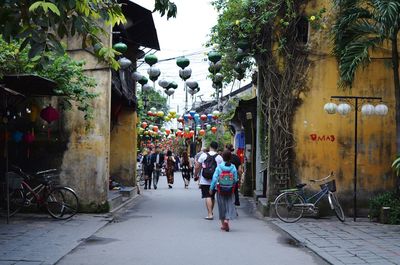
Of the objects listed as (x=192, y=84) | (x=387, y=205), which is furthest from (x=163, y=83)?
(x=387, y=205)

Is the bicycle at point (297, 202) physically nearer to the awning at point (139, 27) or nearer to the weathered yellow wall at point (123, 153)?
the awning at point (139, 27)

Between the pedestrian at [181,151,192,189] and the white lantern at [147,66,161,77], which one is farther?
the pedestrian at [181,151,192,189]

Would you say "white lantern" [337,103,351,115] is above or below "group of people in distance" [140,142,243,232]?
above

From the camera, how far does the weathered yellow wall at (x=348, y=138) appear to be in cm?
1323

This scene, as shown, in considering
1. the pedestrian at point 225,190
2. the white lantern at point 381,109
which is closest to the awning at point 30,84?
the pedestrian at point 225,190

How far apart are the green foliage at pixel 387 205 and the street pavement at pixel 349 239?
0.29 meters

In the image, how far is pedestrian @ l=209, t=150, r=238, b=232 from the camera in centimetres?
1130

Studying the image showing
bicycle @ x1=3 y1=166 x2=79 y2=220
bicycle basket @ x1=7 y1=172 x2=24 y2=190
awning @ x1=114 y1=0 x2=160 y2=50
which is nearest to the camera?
bicycle basket @ x1=7 y1=172 x2=24 y2=190

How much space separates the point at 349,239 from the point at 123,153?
11618 mm

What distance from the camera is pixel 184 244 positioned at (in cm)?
945

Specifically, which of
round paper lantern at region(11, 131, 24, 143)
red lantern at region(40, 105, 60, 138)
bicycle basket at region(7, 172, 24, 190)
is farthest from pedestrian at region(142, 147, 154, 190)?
bicycle basket at region(7, 172, 24, 190)

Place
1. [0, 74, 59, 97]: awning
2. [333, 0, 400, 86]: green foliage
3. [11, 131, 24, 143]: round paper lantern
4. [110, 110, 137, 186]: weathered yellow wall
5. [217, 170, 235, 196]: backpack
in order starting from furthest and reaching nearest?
[110, 110, 137, 186]: weathered yellow wall < [11, 131, 24, 143]: round paper lantern < [333, 0, 400, 86]: green foliage < [217, 170, 235, 196]: backpack < [0, 74, 59, 97]: awning

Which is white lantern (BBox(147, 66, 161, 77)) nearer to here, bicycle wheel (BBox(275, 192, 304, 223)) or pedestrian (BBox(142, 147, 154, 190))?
bicycle wheel (BBox(275, 192, 304, 223))

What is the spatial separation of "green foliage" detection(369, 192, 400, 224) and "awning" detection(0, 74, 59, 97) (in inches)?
307
